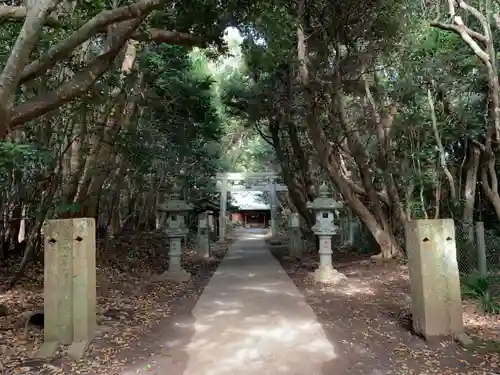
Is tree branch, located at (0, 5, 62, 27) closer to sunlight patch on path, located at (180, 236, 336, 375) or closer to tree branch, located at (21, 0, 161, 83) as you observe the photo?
tree branch, located at (21, 0, 161, 83)

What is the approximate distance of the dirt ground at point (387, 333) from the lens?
4.22 meters

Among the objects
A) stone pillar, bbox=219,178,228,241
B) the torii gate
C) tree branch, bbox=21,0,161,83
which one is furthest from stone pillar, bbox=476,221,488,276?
stone pillar, bbox=219,178,228,241

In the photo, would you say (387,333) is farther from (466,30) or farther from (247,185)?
(247,185)

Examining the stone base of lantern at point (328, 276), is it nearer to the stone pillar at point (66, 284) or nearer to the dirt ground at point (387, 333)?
the dirt ground at point (387, 333)

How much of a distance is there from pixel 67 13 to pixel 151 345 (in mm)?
4006

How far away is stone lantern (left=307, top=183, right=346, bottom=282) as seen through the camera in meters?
9.22

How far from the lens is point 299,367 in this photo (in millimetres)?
4176

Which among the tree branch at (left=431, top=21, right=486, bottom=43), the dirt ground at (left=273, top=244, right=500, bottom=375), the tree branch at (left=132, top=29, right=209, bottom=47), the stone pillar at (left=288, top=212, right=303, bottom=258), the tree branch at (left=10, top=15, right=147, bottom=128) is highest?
the tree branch at (left=431, top=21, right=486, bottom=43)

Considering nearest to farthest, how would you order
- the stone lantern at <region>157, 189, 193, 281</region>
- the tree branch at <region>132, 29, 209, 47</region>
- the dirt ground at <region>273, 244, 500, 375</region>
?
the dirt ground at <region>273, 244, 500, 375</region> → the tree branch at <region>132, 29, 209, 47</region> → the stone lantern at <region>157, 189, 193, 281</region>

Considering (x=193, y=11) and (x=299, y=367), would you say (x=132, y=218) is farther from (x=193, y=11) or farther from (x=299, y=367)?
(x=299, y=367)

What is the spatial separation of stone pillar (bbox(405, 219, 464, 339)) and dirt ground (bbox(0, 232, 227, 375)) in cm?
316

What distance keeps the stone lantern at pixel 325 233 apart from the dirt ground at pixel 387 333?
52cm

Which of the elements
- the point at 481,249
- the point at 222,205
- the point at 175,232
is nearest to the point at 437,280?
the point at 481,249

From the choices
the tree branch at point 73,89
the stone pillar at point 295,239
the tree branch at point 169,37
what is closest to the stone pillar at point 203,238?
the stone pillar at point 295,239
